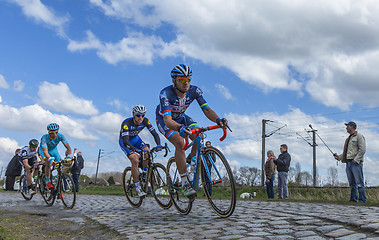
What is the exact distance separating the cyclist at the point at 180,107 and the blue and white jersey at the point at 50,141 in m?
5.08

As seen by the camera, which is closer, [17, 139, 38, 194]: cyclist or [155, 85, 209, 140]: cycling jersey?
[155, 85, 209, 140]: cycling jersey

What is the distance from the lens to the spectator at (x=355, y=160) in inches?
405

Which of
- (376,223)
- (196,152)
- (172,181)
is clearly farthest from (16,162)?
(376,223)

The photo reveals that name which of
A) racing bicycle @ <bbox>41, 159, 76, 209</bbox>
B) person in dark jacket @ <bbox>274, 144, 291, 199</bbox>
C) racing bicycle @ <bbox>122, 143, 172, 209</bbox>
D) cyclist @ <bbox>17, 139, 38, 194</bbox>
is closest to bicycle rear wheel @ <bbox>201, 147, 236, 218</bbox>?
racing bicycle @ <bbox>122, 143, 172, 209</bbox>

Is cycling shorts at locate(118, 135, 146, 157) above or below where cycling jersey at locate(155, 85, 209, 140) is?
below

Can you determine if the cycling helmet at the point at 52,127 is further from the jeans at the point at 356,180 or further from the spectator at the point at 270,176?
the jeans at the point at 356,180

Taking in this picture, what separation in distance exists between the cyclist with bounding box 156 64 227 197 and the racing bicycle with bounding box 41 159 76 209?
4397mm

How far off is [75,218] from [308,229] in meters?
4.88

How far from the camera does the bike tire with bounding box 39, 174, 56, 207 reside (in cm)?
1059

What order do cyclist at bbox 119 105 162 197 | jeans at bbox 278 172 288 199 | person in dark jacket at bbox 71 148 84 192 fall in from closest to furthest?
cyclist at bbox 119 105 162 197
jeans at bbox 278 172 288 199
person in dark jacket at bbox 71 148 84 192

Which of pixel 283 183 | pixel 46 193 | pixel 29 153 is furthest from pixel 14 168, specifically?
pixel 283 183

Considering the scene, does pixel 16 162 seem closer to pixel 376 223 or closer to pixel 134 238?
pixel 134 238

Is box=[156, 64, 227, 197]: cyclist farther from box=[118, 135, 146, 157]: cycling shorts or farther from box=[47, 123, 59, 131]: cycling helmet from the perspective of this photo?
box=[47, 123, 59, 131]: cycling helmet

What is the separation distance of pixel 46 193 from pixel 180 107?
6.77 metres
